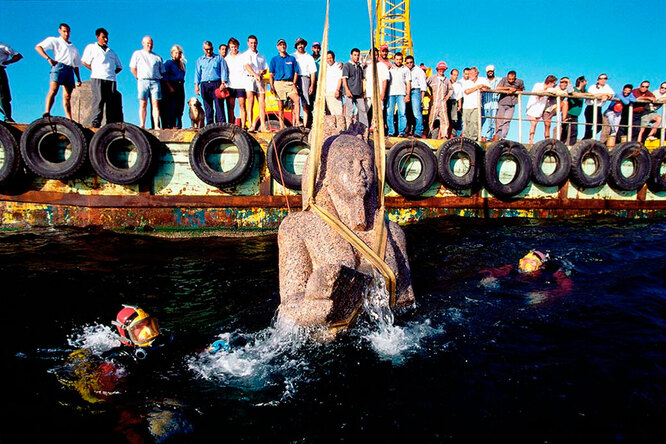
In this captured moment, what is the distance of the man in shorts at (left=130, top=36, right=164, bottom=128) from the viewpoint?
8453mm

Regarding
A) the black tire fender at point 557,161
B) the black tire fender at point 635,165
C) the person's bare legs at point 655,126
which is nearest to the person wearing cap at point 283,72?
the black tire fender at point 557,161

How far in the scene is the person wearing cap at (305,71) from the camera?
30.8 ft

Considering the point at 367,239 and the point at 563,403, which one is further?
the point at 367,239

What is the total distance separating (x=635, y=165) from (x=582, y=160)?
183 cm

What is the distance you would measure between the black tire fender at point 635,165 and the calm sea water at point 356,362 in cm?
613

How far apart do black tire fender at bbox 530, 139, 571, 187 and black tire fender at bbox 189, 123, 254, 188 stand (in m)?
7.58

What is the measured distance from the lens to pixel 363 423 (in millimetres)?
2721

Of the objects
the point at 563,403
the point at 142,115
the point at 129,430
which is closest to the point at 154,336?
the point at 129,430

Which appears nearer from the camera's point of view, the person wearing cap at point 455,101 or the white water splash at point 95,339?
the white water splash at point 95,339

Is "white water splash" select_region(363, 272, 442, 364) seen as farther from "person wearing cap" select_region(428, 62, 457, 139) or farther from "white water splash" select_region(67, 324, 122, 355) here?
"person wearing cap" select_region(428, 62, 457, 139)

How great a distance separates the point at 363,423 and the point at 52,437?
209 cm

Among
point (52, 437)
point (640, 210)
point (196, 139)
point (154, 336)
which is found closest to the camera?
point (52, 437)

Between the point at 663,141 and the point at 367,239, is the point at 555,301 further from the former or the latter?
the point at 663,141

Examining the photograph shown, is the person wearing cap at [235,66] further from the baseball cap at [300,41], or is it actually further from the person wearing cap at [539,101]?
the person wearing cap at [539,101]
